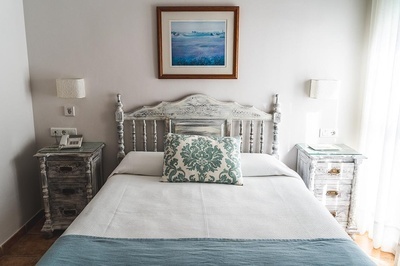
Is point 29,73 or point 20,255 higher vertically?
point 29,73

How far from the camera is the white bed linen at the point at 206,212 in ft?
6.13

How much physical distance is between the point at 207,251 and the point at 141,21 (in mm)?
2177

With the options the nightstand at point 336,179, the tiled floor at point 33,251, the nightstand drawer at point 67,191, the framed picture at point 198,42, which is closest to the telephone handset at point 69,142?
the nightstand drawer at point 67,191

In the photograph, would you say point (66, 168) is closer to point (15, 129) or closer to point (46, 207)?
point (46, 207)

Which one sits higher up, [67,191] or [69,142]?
[69,142]

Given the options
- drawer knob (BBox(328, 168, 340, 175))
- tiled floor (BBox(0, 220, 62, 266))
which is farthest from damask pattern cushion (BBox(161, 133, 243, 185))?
tiled floor (BBox(0, 220, 62, 266))

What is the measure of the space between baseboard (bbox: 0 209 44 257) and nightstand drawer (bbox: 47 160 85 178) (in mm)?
585

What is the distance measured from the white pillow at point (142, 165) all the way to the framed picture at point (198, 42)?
2.53 feet

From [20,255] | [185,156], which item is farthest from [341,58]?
[20,255]

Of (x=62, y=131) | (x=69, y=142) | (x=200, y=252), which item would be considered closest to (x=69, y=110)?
(x=62, y=131)

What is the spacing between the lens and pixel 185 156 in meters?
2.63

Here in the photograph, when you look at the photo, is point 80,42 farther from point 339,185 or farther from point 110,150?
point 339,185

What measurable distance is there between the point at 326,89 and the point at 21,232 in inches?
118

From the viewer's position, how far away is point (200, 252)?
1654 millimetres
